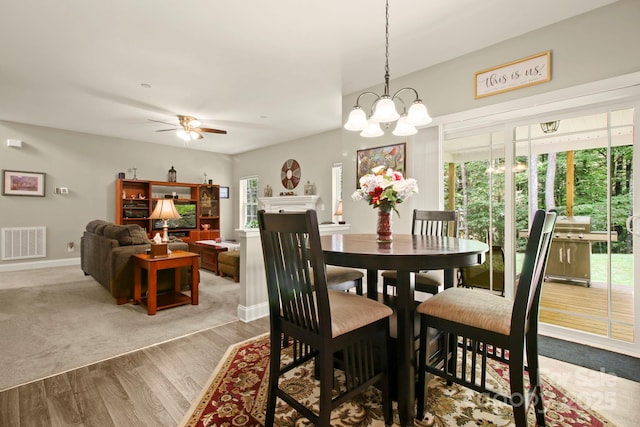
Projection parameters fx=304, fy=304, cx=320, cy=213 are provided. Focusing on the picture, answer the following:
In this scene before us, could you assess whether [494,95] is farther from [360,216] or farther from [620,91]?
[360,216]

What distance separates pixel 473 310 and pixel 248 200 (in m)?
7.18

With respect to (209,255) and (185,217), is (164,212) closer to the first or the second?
(209,255)

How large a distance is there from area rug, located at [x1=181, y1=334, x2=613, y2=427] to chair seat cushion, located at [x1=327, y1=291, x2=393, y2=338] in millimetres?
556

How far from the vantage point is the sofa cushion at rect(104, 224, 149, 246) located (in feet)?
11.9

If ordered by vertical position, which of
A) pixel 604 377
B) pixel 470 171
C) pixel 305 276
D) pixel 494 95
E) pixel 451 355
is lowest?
pixel 604 377

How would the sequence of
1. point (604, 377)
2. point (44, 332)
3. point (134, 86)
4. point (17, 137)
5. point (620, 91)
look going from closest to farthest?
point (604, 377), point (620, 91), point (44, 332), point (134, 86), point (17, 137)

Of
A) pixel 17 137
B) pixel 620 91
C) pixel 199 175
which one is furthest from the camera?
pixel 199 175

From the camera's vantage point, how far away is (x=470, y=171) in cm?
313

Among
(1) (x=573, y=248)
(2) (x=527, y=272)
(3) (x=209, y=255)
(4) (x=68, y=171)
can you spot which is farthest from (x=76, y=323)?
(1) (x=573, y=248)

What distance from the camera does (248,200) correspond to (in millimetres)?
8055

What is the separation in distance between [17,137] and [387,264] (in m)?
7.10

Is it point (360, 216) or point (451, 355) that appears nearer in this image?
point (451, 355)

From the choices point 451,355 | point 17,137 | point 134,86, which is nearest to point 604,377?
point 451,355

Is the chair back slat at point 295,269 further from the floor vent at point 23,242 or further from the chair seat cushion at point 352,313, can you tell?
the floor vent at point 23,242
